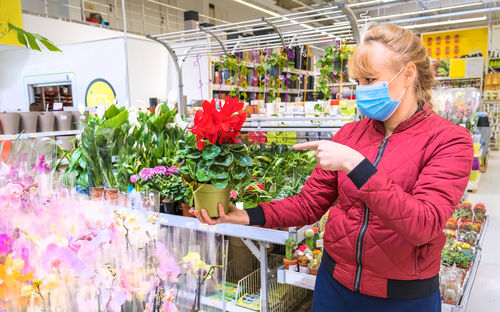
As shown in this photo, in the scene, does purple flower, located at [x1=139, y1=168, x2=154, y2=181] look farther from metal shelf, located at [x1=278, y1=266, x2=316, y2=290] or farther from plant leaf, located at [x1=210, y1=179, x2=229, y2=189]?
plant leaf, located at [x1=210, y1=179, x2=229, y2=189]

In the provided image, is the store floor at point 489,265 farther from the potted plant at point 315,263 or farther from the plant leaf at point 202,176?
the plant leaf at point 202,176

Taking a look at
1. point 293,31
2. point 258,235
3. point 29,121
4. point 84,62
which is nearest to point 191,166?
point 258,235

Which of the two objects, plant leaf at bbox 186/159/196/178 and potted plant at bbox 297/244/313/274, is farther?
potted plant at bbox 297/244/313/274

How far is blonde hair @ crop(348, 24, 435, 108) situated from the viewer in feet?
3.36

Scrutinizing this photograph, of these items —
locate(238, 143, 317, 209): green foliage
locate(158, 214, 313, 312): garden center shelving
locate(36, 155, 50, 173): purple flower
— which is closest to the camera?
locate(36, 155, 50, 173): purple flower

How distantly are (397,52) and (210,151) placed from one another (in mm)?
557

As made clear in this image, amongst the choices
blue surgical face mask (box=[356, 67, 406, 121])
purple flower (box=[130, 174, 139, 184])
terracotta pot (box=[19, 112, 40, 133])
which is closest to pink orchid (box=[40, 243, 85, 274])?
blue surgical face mask (box=[356, 67, 406, 121])

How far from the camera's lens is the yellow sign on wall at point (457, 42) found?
11258 millimetres

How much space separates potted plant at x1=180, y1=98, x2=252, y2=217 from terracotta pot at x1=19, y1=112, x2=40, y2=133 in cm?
362

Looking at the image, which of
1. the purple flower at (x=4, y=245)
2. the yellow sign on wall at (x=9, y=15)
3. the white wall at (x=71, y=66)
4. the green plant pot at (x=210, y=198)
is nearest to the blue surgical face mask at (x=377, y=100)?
the green plant pot at (x=210, y=198)

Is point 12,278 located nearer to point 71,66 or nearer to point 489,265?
point 489,265

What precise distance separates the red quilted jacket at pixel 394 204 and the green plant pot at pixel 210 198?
0.59ft

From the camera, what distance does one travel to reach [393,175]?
1.02 metres

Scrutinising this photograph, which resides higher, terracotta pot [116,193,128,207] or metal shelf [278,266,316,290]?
terracotta pot [116,193,128,207]
